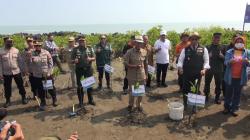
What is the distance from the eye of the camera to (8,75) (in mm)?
9328

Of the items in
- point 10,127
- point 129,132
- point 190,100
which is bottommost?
point 129,132

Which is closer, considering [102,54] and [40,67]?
[40,67]

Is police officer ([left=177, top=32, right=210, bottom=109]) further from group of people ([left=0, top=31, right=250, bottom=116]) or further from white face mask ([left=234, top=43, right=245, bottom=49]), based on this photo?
white face mask ([left=234, top=43, right=245, bottom=49])

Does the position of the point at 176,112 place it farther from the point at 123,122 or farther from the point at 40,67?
the point at 40,67

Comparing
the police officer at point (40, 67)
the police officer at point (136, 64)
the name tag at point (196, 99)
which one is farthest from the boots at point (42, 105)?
the name tag at point (196, 99)

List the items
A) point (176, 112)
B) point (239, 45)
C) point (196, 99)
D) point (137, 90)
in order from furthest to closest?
point (137, 90) < point (176, 112) < point (239, 45) < point (196, 99)

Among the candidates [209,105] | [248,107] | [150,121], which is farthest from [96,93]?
[248,107]

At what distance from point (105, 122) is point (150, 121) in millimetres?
1143

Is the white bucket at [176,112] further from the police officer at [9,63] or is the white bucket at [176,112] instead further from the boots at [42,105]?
the police officer at [9,63]

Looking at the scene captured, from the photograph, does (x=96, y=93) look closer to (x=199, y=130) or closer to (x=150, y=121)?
(x=150, y=121)

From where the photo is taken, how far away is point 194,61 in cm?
830

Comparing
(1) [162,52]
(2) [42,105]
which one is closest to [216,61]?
(1) [162,52]

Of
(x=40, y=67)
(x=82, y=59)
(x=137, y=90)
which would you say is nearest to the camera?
(x=137, y=90)

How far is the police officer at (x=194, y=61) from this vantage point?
8.22m
